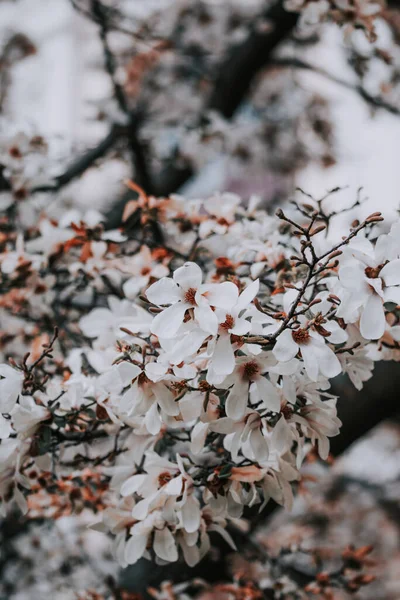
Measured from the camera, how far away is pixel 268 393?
0.59 meters

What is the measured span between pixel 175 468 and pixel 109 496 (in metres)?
0.33

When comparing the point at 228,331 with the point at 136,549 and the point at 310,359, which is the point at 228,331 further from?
the point at 136,549

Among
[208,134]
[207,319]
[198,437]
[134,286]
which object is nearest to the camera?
[207,319]

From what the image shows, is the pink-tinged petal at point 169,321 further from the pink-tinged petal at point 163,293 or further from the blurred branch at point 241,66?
the blurred branch at point 241,66

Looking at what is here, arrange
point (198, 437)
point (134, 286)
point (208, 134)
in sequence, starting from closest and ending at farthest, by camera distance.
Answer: point (198, 437)
point (134, 286)
point (208, 134)

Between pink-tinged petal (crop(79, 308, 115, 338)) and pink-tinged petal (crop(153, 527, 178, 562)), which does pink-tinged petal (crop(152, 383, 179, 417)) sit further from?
pink-tinged petal (crop(79, 308, 115, 338))

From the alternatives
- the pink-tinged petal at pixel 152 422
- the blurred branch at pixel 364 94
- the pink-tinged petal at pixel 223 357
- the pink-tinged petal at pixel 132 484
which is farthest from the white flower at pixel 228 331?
the blurred branch at pixel 364 94

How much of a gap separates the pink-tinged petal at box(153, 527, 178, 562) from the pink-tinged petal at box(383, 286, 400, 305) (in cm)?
37

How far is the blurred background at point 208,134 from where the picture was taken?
1432 mm

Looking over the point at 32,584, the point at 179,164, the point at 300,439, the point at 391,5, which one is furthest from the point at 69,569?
the point at 391,5

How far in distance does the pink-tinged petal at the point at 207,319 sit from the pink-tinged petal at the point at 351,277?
0.13m

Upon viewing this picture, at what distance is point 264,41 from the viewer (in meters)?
2.33

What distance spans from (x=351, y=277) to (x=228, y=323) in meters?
0.13

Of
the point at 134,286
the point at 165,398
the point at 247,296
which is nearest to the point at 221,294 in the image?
the point at 247,296
